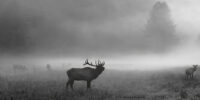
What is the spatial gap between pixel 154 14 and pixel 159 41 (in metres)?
6.97

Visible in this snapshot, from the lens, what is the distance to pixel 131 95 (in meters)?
18.0

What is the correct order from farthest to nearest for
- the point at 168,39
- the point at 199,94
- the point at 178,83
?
the point at 168,39
the point at 178,83
the point at 199,94

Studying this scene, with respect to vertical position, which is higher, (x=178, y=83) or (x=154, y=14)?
(x=154, y=14)

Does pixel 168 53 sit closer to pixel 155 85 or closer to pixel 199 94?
pixel 155 85

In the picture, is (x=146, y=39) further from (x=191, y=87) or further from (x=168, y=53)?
(x=191, y=87)

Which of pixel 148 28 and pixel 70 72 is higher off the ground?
pixel 148 28

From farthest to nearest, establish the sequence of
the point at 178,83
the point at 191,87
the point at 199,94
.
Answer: the point at 178,83, the point at 191,87, the point at 199,94

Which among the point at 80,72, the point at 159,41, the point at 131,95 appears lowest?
the point at 131,95

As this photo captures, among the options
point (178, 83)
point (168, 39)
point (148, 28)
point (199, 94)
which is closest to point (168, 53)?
point (168, 39)

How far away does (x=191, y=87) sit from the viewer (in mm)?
20625

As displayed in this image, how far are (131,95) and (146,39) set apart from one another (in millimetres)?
54532

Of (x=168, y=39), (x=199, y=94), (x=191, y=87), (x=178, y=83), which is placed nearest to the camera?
(x=199, y=94)

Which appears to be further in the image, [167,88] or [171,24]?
[171,24]

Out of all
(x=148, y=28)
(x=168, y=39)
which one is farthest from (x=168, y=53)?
(x=148, y=28)
